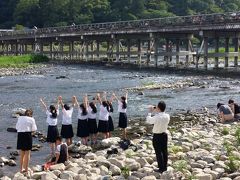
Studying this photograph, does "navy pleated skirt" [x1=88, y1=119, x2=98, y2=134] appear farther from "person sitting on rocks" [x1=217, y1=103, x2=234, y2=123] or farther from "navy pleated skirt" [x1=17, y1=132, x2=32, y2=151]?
"person sitting on rocks" [x1=217, y1=103, x2=234, y2=123]

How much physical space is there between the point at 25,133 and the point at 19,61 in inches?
2317

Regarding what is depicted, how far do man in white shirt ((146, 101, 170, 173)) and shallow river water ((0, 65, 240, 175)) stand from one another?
475cm

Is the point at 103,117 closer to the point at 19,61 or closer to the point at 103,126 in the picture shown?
the point at 103,126

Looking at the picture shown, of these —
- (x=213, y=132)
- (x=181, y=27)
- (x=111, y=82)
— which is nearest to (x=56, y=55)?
(x=181, y=27)

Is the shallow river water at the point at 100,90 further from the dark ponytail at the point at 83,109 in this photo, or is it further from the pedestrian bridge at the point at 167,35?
the pedestrian bridge at the point at 167,35

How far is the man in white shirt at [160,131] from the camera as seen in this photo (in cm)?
1164

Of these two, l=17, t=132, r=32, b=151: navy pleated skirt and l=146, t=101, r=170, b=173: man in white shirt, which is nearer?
l=146, t=101, r=170, b=173: man in white shirt

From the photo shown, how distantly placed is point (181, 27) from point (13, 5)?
100073mm

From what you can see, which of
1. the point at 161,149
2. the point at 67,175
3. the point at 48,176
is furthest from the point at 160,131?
→ the point at 48,176

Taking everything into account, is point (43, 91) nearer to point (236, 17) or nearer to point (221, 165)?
point (236, 17)

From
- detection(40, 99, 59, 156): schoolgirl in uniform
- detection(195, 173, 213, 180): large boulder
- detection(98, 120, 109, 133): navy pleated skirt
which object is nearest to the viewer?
detection(195, 173, 213, 180): large boulder

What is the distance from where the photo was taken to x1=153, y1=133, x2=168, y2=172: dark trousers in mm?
11852

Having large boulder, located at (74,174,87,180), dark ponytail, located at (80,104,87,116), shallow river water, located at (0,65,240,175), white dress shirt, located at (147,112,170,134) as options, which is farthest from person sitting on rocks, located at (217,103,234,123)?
large boulder, located at (74,174,87,180)

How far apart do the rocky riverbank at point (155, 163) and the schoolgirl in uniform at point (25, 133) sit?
0.44 m
